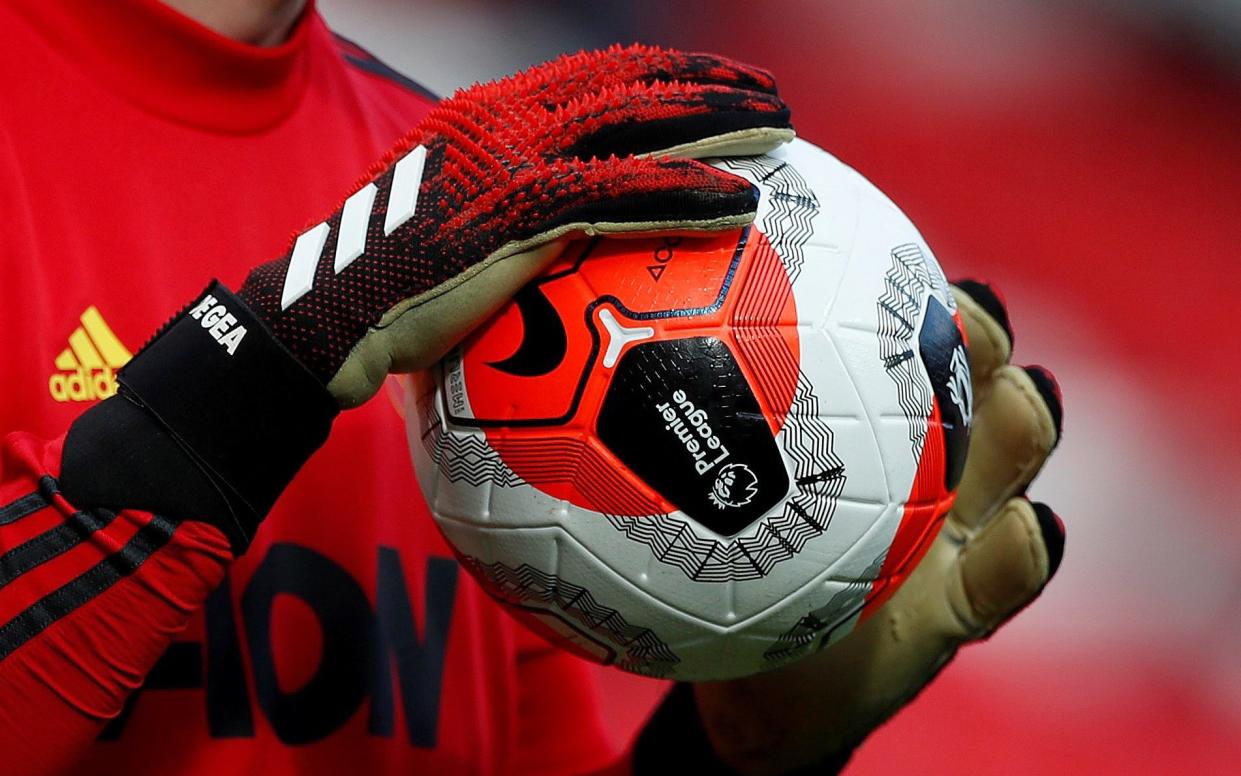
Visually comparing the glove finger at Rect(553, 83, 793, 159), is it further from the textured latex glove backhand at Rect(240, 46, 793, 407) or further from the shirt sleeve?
the shirt sleeve

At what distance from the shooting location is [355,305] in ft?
2.90

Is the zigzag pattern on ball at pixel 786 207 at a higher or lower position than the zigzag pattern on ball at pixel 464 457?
higher

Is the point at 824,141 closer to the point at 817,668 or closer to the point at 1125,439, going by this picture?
the point at 1125,439

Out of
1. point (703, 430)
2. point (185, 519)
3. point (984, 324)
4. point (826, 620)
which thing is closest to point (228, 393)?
point (185, 519)

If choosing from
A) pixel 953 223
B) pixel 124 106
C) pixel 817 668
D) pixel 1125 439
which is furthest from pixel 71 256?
pixel 953 223

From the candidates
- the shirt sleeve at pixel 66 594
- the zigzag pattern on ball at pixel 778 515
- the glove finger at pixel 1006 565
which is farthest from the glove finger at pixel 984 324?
the shirt sleeve at pixel 66 594

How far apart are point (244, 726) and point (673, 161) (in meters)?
0.66

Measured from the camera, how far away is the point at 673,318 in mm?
892

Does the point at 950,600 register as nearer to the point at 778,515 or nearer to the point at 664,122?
the point at 778,515

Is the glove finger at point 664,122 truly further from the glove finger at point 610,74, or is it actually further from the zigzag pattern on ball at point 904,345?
the zigzag pattern on ball at point 904,345

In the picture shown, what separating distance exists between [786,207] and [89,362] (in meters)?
0.61

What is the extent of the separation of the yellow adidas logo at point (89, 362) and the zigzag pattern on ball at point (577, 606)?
0.36 m

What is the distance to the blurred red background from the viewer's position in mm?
2762

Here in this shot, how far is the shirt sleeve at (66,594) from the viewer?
34.5 inches
